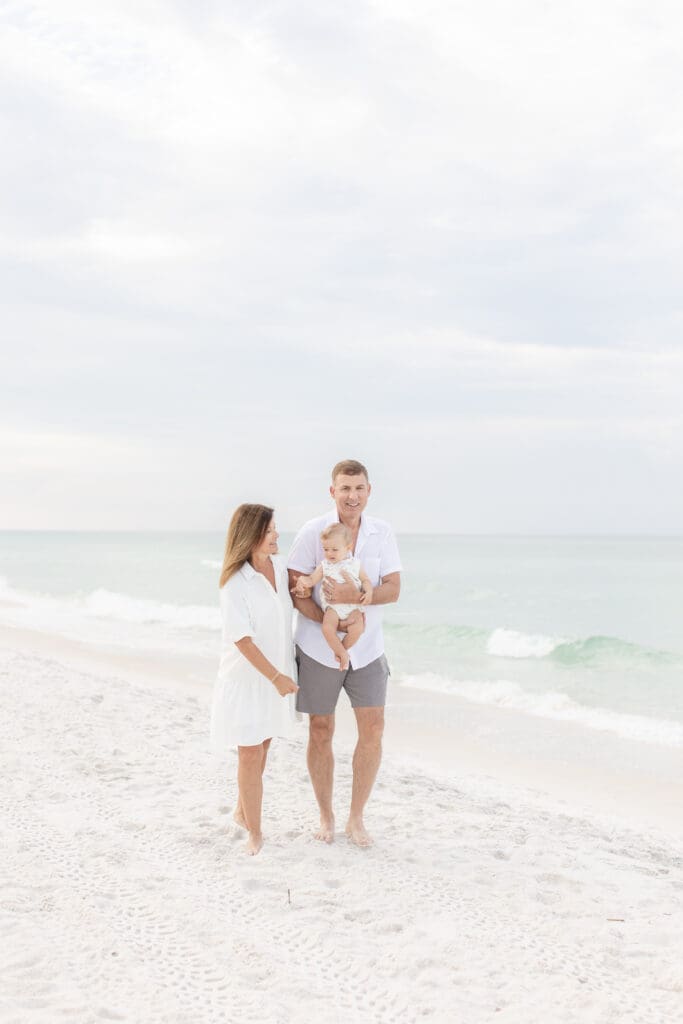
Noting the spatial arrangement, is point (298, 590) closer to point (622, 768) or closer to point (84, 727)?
point (84, 727)

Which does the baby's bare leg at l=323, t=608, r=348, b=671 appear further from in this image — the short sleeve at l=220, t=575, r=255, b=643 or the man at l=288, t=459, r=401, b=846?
the short sleeve at l=220, t=575, r=255, b=643

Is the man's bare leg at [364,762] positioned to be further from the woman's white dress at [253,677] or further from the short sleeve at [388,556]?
the short sleeve at [388,556]

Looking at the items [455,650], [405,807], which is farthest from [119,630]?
[405,807]

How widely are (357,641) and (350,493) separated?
777 mm

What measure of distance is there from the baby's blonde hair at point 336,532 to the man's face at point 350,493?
0.50 feet

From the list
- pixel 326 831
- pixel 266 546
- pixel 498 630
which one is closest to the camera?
pixel 266 546

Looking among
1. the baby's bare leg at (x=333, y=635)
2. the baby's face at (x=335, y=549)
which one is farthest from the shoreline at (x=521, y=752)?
the baby's face at (x=335, y=549)

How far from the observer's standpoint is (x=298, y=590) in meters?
4.38

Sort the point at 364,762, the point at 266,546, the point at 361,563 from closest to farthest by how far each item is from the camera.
Answer: the point at 266,546
the point at 361,563
the point at 364,762

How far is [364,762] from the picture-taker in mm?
4613

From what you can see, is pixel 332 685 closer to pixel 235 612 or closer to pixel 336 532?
pixel 235 612

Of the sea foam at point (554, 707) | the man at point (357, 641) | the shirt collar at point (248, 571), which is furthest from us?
the sea foam at point (554, 707)

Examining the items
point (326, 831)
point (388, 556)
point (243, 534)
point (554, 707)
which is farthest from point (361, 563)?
point (554, 707)

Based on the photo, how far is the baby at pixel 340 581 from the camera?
4277 mm
